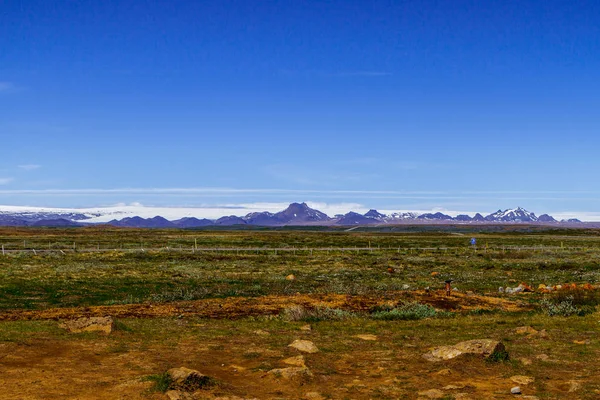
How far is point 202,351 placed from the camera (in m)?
15.0

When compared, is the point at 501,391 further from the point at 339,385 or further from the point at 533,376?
the point at 339,385

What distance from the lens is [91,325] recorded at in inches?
690

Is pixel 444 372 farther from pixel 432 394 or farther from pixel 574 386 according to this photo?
pixel 574 386

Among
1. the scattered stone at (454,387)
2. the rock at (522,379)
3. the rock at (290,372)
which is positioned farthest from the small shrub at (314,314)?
the scattered stone at (454,387)

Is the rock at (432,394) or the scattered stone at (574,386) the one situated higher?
the scattered stone at (574,386)

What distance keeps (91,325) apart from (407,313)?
1159cm

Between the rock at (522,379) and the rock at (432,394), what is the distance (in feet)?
6.39

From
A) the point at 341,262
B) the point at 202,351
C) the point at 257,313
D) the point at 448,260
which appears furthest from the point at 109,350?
the point at 448,260

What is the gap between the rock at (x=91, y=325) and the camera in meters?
17.3

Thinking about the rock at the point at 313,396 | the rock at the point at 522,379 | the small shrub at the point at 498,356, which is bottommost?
the rock at the point at 313,396

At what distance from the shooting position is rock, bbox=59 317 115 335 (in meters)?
17.3

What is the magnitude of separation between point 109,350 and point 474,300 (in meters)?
18.3

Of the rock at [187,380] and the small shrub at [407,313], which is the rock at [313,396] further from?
the small shrub at [407,313]

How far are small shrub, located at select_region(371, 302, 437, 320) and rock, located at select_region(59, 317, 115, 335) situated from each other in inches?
Result: 386
